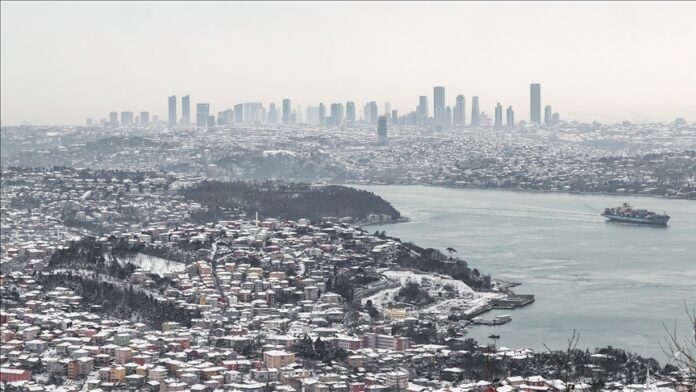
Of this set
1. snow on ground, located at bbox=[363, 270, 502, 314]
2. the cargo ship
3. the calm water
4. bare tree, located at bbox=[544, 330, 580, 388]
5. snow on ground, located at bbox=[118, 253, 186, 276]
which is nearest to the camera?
bare tree, located at bbox=[544, 330, 580, 388]

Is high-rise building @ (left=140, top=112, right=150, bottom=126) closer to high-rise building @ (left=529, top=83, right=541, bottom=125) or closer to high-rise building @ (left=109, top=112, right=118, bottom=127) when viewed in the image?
high-rise building @ (left=109, top=112, right=118, bottom=127)

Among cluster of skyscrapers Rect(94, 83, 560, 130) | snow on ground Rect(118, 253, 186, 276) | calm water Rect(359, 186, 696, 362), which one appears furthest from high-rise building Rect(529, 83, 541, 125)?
snow on ground Rect(118, 253, 186, 276)

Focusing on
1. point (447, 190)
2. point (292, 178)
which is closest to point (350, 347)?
point (447, 190)

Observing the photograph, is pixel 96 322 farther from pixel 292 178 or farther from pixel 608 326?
pixel 292 178

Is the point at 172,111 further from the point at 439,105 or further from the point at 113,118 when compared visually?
the point at 439,105


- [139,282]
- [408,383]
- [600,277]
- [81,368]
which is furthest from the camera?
[600,277]
